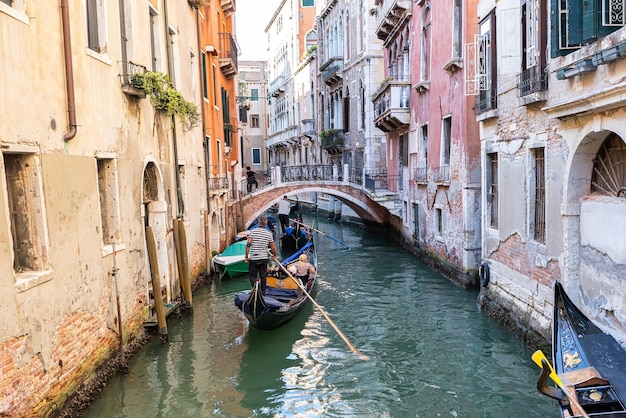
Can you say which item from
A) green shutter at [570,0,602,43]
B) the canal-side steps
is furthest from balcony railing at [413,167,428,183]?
green shutter at [570,0,602,43]

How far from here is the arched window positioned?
513cm

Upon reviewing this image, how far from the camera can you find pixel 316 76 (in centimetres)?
2752

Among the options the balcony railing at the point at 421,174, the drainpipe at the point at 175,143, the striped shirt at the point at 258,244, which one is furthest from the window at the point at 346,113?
the striped shirt at the point at 258,244

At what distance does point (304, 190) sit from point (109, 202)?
11563 mm

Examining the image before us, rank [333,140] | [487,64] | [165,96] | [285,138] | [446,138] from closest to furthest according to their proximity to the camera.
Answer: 1. [165,96]
2. [487,64]
3. [446,138]
4. [333,140]
5. [285,138]

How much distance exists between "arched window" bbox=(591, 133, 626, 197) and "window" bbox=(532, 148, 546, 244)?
955 millimetres

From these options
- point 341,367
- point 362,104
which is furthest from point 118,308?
point 362,104

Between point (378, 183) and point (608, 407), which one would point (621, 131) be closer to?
point (608, 407)

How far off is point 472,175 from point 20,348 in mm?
7601

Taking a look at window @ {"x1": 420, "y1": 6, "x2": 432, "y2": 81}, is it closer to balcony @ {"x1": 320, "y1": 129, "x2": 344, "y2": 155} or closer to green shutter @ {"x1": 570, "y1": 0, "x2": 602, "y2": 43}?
green shutter @ {"x1": 570, "y1": 0, "x2": 602, "y2": 43}

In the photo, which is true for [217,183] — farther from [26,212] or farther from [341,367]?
[26,212]

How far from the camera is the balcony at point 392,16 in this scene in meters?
13.7

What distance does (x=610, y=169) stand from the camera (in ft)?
17.6

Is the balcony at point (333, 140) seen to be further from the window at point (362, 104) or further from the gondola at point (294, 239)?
the gondola at point (294, 239)
